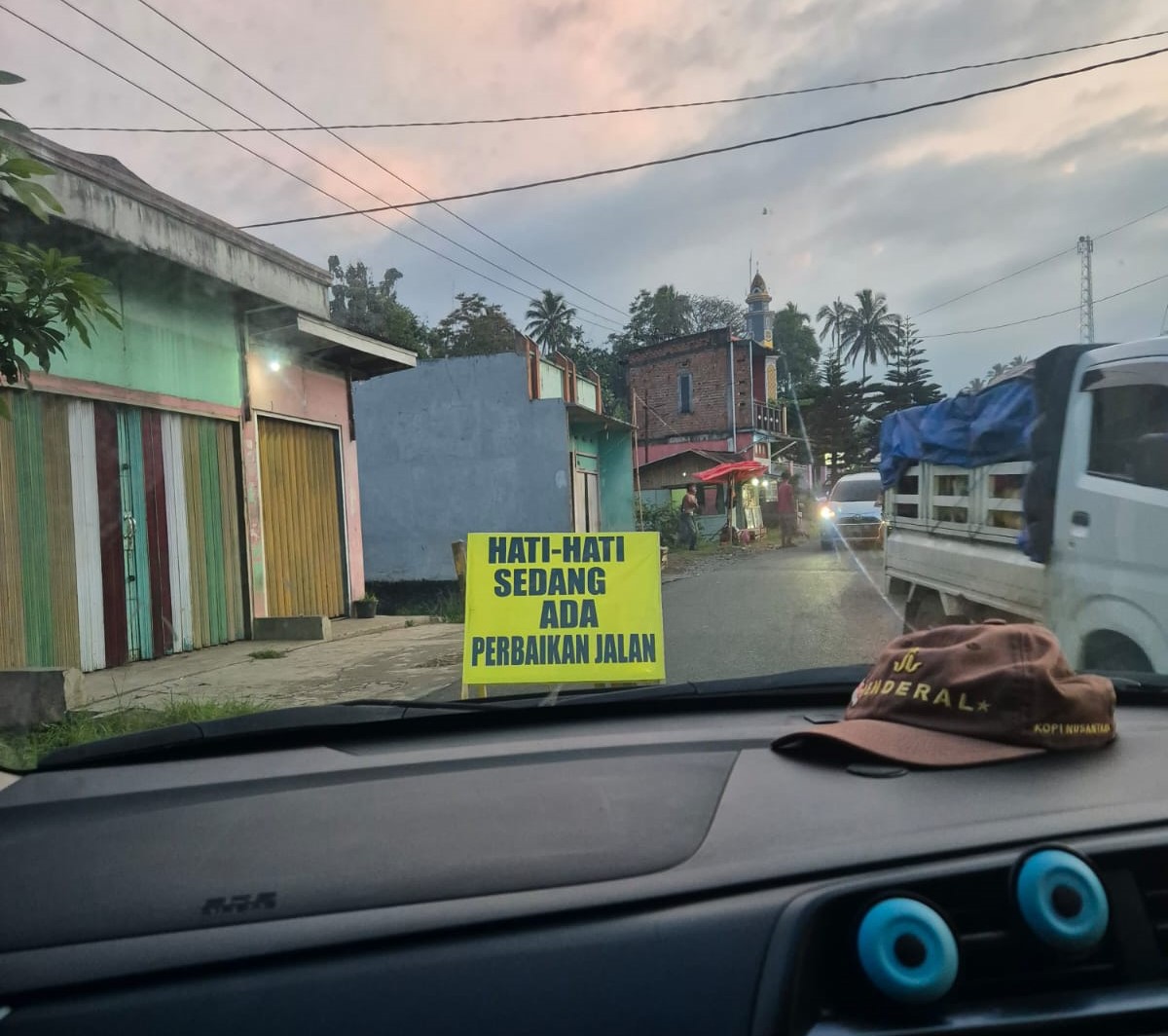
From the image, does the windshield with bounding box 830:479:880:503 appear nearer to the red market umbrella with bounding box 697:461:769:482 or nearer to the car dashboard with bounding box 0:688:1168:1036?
the red market umbrella with bounding box 697:461:769:482

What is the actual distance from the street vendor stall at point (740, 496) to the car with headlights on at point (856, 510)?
8.37 m

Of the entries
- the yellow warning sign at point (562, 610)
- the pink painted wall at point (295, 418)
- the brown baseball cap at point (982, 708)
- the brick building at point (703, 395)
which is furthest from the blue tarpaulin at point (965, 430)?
the brick building at point (703, 395)

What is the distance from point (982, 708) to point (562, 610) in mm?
3236

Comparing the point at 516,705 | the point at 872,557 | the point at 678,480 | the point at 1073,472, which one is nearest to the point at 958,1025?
the point at 516,705

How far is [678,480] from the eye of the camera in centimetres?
2900

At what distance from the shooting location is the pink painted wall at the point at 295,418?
10.6m

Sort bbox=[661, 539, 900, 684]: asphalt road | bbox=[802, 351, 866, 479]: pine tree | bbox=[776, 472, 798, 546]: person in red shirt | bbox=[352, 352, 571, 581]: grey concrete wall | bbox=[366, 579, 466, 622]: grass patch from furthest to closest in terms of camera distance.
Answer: bbox=[776, 472, 798, 546]: person in red shirt
bbox=[352, 352, 571, 581]: grey concrete wall
bbox=[366, 579, 466, 622]: grass patch
bbox=[802, 351, 866, 479]: pine tree
bbox=[661, 539, 900, 684]: asphalt road

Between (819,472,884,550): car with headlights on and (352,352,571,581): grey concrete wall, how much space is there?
A: 20.4ft

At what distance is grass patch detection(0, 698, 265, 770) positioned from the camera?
5.06 meters

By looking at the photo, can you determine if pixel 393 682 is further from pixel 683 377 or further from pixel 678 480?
pixel 678 480

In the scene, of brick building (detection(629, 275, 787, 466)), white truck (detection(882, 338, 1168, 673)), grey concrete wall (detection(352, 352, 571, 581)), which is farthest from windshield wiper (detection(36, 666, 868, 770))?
brick building (detection(629, 275, 787, 466))

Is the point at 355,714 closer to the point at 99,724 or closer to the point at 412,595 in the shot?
the point at 99,724

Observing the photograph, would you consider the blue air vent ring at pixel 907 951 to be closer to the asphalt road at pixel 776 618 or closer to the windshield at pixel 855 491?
the asphalt road at pixel 776 618

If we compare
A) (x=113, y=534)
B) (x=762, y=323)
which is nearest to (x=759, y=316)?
(x=762, y=323)
